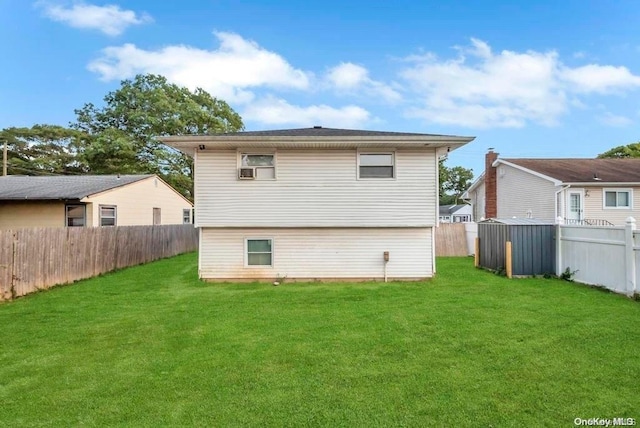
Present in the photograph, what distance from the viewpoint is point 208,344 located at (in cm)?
491

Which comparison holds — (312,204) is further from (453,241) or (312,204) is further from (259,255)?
(453,241)

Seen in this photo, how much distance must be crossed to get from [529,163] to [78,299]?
20651 mm

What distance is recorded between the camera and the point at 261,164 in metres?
9.70

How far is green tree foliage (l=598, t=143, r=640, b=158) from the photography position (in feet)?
116

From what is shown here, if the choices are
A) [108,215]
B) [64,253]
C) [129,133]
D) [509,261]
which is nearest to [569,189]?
[509,261]

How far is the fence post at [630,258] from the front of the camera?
7410 millimetres

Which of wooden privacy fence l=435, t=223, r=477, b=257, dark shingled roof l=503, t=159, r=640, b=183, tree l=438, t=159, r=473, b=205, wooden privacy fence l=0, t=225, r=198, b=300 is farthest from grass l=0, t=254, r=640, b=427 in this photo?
tree l=438, t=159, r=473, b=205

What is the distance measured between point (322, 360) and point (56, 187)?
52.1 ft

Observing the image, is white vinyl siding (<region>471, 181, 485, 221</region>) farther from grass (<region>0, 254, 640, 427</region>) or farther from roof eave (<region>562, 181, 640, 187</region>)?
grass (<region>0, 254, 640, 427</region>)

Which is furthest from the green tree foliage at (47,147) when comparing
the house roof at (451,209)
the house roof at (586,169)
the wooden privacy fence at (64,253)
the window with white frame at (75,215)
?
the house roof at (451,209)

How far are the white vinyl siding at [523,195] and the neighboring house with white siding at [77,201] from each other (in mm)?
18797

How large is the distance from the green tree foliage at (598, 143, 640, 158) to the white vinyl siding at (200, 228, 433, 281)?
125 feet

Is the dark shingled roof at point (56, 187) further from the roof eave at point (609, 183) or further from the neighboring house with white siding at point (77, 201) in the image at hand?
the roof eave at point (609, 183)

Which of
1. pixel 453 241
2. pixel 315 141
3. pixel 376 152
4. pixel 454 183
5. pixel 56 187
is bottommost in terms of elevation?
pixel 453 241
